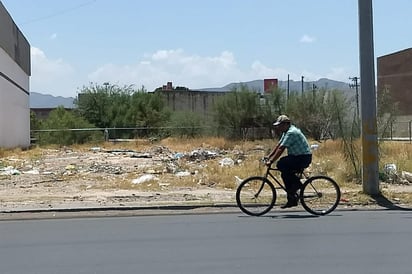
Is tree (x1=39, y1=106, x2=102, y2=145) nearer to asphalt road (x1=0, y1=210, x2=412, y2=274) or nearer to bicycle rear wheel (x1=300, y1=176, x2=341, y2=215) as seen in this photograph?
asphalt road (x1=0, y1=210, x2=412, y2=274)

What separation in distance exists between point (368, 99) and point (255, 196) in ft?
14.7

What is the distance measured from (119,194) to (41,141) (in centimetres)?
3922

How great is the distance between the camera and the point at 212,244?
10.2 meters

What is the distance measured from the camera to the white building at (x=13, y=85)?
41.4 m

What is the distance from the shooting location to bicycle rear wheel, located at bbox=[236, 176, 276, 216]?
13766 mm

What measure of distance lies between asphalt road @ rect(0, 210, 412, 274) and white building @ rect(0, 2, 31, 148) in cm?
2919

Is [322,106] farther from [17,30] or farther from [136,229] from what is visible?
[136,229]

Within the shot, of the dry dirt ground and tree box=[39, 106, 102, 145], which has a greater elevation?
tree box=[39, 106, 102, 145]

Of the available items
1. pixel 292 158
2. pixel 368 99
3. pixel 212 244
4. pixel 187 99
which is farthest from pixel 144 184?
pixel 187 99

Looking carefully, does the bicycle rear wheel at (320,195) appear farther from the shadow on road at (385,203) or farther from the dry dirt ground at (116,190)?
the shadow on road at (385,203)

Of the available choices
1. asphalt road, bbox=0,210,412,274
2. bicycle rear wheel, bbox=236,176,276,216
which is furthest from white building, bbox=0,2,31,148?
asphalt road, bbox=0,210,412,274

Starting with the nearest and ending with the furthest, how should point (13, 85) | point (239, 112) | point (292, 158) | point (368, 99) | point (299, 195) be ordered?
point (292, 158), point (299, 195), point (368, 99), point (13, 85), point (239, 112)

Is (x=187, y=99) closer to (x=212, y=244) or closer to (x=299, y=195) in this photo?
(x=299, y=195)

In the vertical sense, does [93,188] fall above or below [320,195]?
below
